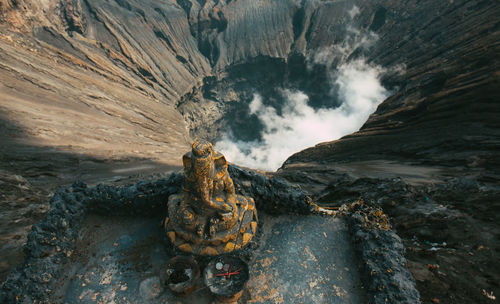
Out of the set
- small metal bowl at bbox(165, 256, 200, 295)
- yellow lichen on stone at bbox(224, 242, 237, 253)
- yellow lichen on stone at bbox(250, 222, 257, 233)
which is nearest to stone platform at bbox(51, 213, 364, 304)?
small metal bowl at bbox(165, 256, 200, 295)

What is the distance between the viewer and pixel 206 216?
5105 mm

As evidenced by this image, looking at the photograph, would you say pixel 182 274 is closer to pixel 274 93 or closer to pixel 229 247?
pixel 229 247

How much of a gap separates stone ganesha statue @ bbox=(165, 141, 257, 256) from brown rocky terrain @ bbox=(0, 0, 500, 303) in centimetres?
315

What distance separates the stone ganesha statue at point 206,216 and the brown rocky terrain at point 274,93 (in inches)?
124

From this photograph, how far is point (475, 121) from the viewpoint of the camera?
43.3 ft

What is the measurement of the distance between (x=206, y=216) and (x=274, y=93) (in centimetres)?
5548

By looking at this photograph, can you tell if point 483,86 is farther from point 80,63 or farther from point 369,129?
point 80,63

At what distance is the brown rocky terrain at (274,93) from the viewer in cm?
616

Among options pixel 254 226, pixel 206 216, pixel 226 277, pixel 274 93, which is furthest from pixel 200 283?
pixel 274 93

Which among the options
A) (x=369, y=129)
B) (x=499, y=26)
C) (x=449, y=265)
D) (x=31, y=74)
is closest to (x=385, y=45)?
(x=499, y=26)

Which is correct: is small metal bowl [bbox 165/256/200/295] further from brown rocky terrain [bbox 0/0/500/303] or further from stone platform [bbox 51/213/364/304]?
brown rocky terrain [bbox 0/0/500/303]

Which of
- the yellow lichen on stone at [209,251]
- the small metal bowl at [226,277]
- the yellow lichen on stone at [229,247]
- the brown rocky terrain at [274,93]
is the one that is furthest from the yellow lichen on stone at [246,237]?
the brown rocky terrain at [274,93]

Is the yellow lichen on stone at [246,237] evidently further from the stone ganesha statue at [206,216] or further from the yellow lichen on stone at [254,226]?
the yellow lichen on stone at [254,226]

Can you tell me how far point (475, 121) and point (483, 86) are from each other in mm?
3082
